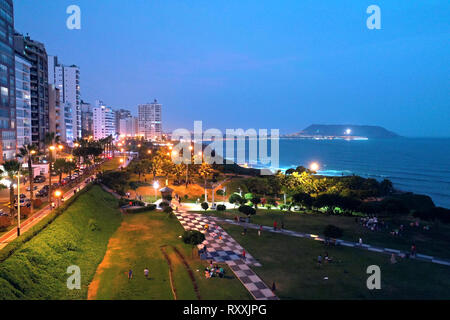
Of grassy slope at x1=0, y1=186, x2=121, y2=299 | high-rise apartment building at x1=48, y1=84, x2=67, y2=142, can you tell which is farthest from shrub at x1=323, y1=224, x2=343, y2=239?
high-rise apartment building at x1=48, y1=84, x2=67, y2=142

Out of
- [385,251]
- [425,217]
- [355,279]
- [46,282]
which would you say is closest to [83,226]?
[46,282]

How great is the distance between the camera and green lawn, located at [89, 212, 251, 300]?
22.0 metres

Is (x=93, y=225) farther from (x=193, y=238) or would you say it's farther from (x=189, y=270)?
(x=189, y=270)

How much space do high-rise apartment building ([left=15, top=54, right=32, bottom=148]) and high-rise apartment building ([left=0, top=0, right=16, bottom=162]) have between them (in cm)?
323

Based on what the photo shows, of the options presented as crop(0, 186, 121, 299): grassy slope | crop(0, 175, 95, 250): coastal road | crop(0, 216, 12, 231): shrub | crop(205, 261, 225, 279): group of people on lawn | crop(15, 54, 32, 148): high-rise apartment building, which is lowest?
crop(205, 261, 225, 279): group of people on lawn

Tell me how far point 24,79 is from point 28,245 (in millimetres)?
66652

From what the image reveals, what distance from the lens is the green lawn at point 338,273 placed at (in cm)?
2245

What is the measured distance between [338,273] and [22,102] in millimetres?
78555

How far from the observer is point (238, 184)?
212ft

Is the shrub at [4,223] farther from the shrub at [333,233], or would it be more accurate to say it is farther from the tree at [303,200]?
the tree at [303,200]

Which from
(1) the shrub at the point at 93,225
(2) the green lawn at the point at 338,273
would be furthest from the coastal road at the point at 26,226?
(2) the green lawn at the point at 338,273

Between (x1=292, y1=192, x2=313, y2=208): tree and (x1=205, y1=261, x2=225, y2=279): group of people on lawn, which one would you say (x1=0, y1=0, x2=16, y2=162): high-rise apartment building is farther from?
(x1=292, y1=192, x2=313, y2=208): tree

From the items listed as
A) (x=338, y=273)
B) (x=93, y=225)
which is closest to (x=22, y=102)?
(x=93, y=225)
